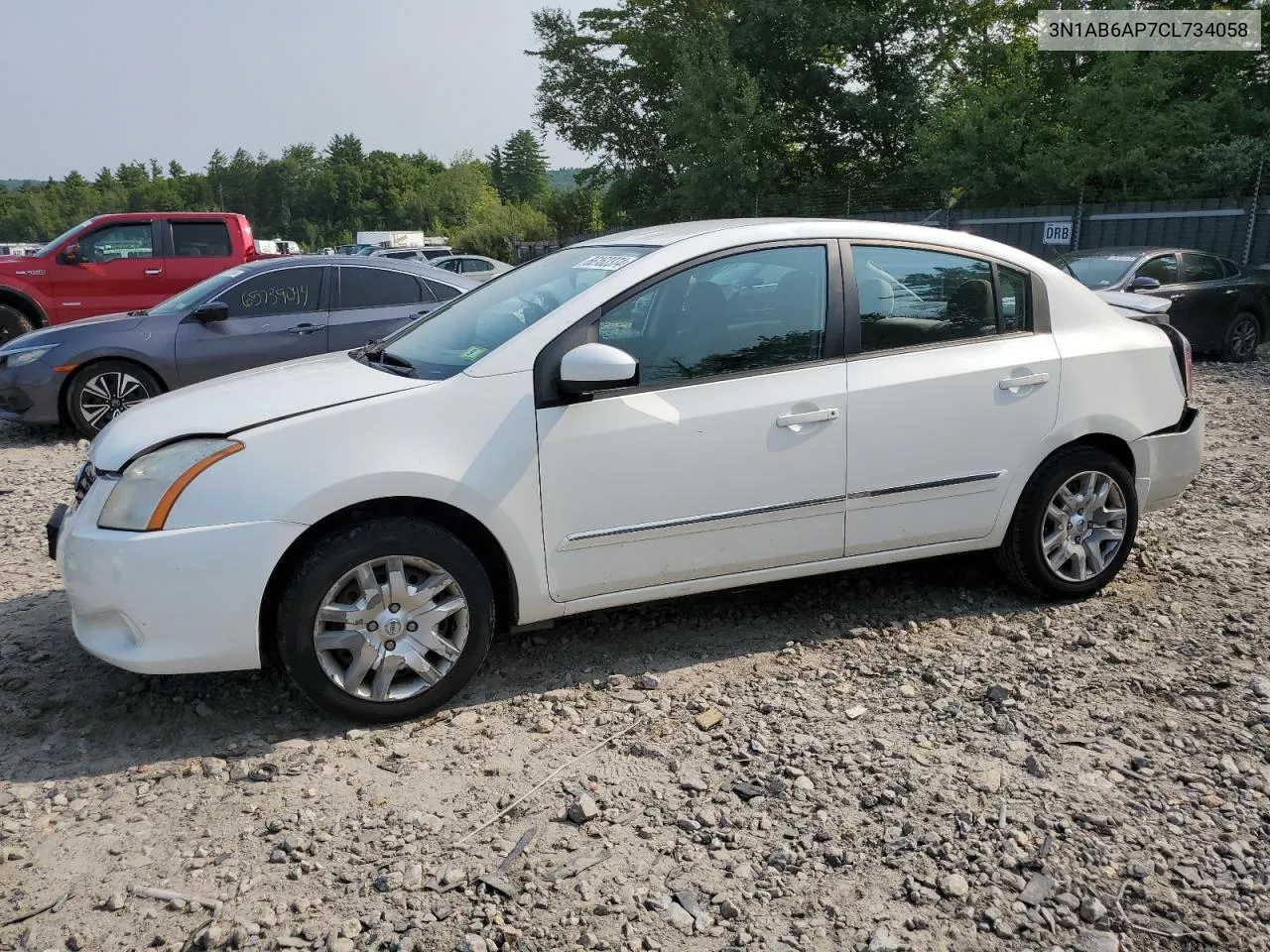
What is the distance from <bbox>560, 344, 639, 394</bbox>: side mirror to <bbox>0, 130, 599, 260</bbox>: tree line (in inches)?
4363

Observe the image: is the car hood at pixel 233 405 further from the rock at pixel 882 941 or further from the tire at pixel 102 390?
the tire at pixel 102 390

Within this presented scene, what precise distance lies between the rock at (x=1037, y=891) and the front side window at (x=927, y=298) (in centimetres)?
206

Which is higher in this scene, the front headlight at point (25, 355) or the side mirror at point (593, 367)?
the side mirror at point (593, 367)

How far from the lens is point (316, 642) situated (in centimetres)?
333

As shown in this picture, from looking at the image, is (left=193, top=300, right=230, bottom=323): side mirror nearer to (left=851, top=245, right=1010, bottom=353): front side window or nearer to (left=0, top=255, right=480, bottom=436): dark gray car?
(left=0, top=255, right=480, bottom=436): dark gray car

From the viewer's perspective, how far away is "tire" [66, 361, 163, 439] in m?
8.34

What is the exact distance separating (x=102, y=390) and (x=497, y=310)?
5.80 meters

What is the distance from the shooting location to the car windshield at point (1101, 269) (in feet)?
39.5

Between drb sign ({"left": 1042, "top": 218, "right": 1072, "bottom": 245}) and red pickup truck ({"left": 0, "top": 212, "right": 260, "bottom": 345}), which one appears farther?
drb sign ({"left": 1042, "top": 218, "right": 1072, "bottom": 245})

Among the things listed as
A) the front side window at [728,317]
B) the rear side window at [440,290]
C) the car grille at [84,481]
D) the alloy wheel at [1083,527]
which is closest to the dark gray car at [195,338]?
the rear side window at [440,290]

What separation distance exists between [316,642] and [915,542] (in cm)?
237

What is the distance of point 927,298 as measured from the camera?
165 inches

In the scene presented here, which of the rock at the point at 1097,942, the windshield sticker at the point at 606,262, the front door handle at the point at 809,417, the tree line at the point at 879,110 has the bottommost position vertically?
the rock at the point at 1097,942

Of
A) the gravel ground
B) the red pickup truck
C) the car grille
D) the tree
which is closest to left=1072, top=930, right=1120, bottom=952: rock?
the gravel ground
